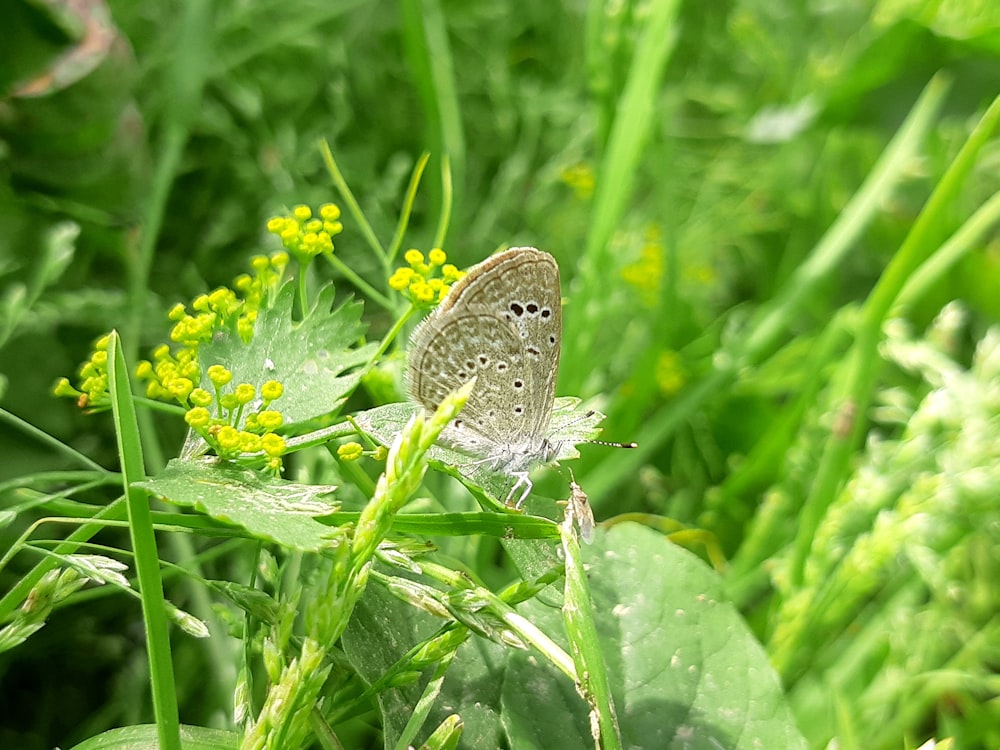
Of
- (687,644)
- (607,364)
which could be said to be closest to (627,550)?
(687,644)

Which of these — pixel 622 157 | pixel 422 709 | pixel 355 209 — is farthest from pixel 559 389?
pixel 422 709

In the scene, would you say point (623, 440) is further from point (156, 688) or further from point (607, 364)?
point (156, 688)

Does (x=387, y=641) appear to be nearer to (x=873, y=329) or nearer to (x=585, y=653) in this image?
(x=585, y=653)

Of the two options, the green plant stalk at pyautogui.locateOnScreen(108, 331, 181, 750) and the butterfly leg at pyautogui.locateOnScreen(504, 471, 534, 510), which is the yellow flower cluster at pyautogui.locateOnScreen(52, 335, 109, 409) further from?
the butterfly leg at pyautogui.locateOnScreen(504, 471, 534, 510)

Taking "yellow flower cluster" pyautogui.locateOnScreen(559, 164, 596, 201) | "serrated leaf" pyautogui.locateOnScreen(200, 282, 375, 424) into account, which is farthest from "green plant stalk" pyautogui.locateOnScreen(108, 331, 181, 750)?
"yellow flower cluster" pyautogui.locateOnScreen(559, 164, 596, 201)

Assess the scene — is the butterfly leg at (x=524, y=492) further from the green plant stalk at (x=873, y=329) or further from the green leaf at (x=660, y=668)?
the green plant stalk at (x=873, y=329)

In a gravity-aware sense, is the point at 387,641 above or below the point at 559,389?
below
